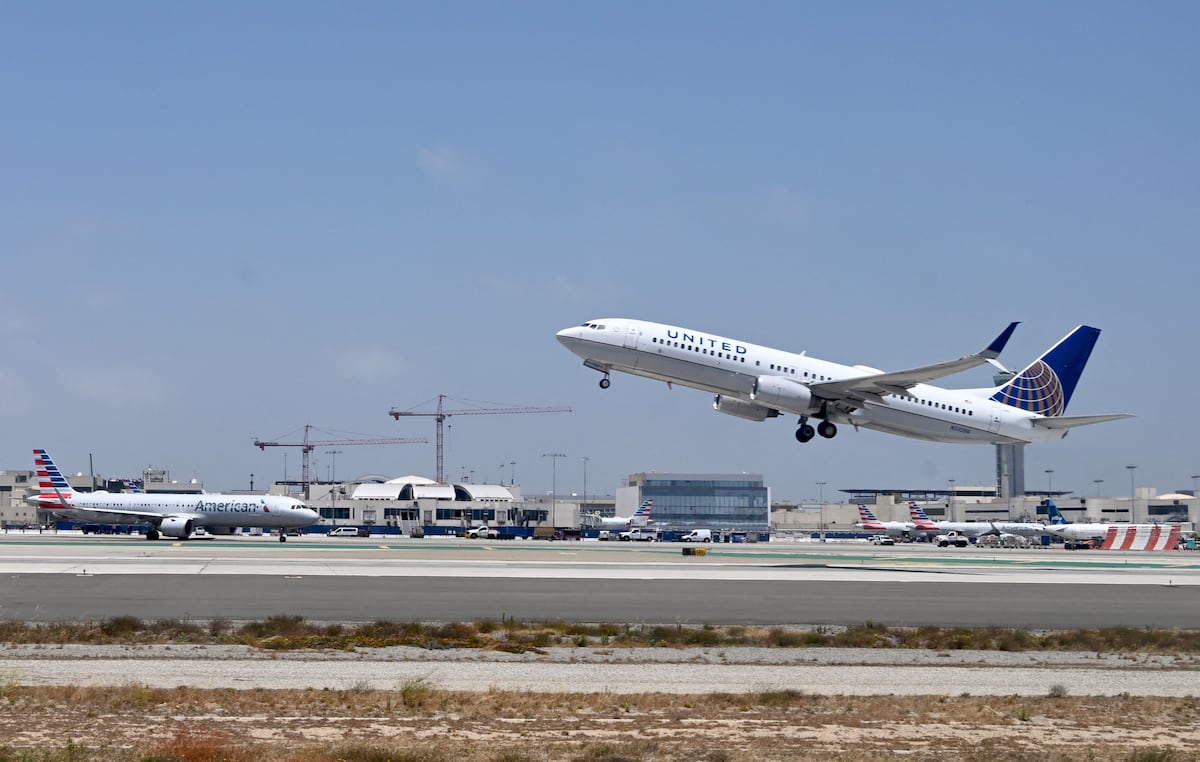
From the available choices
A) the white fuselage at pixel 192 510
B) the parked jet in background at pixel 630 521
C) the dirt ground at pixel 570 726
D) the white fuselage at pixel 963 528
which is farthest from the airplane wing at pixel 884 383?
the parked jet in background at pixel 630 521

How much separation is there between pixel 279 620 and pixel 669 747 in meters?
15.3

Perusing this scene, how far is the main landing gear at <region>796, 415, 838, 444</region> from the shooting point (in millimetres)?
66188

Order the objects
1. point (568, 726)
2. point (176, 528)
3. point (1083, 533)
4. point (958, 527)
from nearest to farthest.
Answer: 1. point (568, 726)
2. point (176, 528)
3. point (1083, 533)
4. point (958, 527)

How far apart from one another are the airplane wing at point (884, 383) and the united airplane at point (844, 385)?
5cm

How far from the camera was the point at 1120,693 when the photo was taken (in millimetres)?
20984

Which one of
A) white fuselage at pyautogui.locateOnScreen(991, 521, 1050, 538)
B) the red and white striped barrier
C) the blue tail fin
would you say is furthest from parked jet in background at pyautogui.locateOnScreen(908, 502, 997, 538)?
the blue tail fin

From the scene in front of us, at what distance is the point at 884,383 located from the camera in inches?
2473

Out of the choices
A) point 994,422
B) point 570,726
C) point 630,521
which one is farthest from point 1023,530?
point 570,726

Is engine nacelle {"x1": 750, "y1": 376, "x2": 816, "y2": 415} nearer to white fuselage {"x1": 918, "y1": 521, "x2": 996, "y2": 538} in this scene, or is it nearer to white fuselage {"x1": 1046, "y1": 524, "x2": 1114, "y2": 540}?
white fuselage {"x1": 1046, "y1": 524, "x2": 1114, "y2": 540}

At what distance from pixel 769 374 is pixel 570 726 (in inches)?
1855

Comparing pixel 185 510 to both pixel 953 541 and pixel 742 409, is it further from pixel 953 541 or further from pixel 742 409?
pixel 953 541

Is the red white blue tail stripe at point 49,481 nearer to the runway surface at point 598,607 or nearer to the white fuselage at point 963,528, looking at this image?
the runway surface at point 598,607

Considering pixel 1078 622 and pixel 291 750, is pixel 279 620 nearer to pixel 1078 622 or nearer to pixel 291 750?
pixel 291 750

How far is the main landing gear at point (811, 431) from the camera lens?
6619 cm
